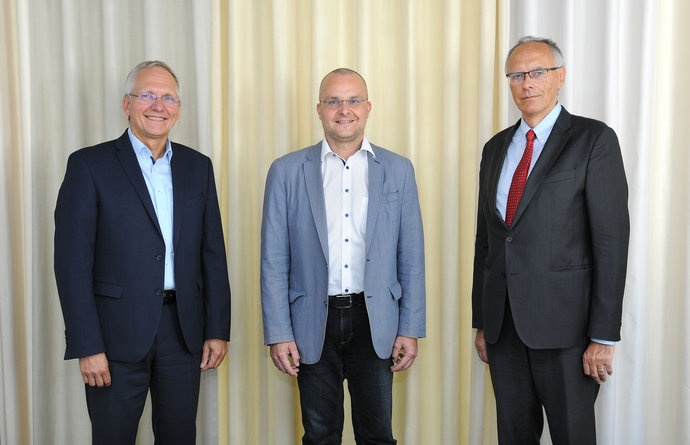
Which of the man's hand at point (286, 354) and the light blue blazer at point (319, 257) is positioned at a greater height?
the light blue blazer at point (319, 257)

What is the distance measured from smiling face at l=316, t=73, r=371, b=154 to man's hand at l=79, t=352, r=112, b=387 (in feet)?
3.86

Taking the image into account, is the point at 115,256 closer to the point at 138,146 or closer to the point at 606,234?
the point at 138,146

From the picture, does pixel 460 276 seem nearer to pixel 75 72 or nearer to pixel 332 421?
pixel 332 421

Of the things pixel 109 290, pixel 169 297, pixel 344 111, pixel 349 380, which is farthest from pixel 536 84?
pixel 109 290

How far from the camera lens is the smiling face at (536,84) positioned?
6.84 feet

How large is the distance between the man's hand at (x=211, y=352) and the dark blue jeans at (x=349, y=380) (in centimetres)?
34

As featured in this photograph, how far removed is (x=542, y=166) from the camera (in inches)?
79.4

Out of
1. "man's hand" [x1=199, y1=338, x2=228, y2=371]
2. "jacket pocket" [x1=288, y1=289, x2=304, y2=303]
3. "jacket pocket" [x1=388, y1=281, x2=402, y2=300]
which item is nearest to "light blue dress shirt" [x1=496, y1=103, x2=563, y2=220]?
"jacket pocket" [x1=388, y1=281, x2=402, y2=300]

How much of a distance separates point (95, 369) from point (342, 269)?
95 centimetres

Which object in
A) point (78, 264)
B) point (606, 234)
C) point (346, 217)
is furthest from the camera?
point (346, 217)

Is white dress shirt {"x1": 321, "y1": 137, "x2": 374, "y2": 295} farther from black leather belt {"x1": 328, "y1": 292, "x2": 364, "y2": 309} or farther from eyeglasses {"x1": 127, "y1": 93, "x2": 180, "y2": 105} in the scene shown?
eyeglasses {"x1": 127, "y1": 93, "x2": 180, "y2": 105}

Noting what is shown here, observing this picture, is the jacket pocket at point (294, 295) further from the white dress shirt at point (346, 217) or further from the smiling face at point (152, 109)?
the smiling face at point (152, 109)

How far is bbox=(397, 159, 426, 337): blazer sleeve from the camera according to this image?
2.30m

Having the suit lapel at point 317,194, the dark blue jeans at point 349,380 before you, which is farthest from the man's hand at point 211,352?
the suit lapel at point 317,194
